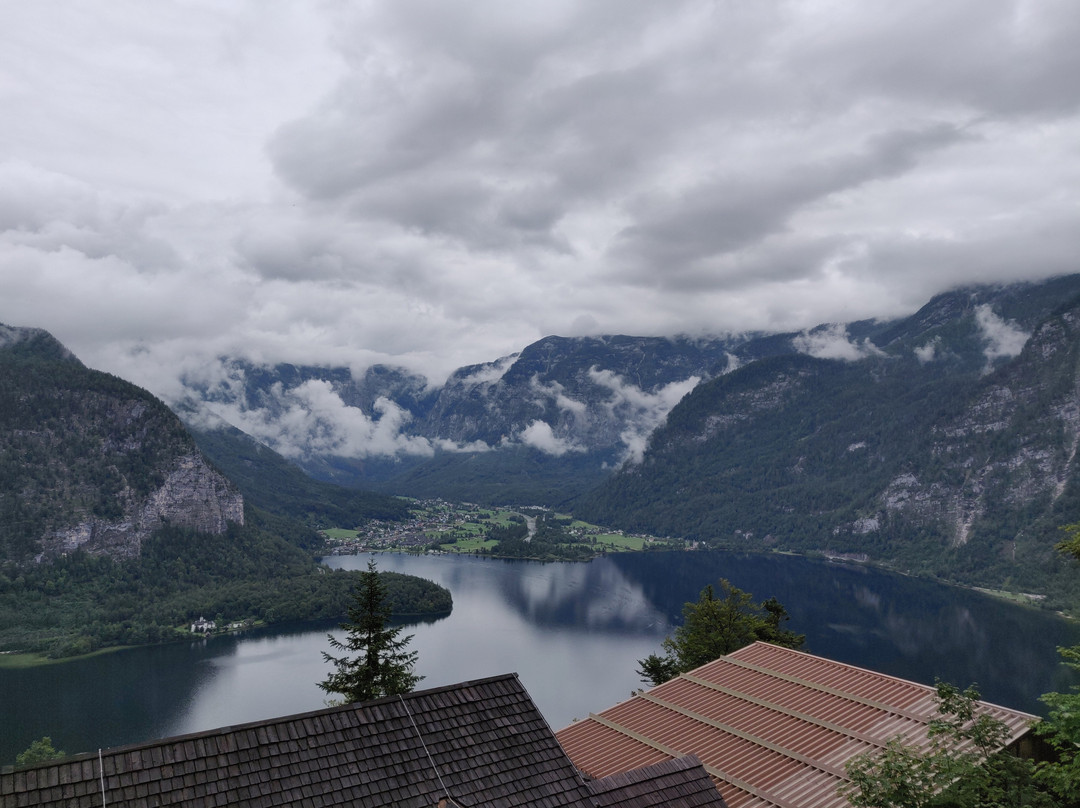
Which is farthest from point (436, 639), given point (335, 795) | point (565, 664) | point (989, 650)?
point (335, 795)

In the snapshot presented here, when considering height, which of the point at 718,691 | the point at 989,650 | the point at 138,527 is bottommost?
the point at 989,650

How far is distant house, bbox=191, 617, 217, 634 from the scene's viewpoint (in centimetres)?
12600

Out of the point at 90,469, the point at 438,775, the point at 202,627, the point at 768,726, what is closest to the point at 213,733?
the point at 438,775

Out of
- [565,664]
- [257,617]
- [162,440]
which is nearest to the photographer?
[565,664]

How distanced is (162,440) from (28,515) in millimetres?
36103

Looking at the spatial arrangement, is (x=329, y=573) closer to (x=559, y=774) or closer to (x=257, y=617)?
(x=257, y=617)

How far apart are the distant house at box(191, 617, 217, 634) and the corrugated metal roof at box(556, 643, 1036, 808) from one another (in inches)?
4829

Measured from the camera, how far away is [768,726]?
22391 millimetres

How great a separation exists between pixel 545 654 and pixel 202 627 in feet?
225

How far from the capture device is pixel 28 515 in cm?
15175

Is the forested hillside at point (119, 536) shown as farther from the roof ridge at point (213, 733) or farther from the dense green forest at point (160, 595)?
the roof ridge at point (213, 733)

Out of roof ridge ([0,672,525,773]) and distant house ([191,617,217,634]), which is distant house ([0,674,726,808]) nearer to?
roof ridge ([0,672,525,773])

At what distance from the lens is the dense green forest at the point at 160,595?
401ft

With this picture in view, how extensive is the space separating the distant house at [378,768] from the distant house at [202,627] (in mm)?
131365
